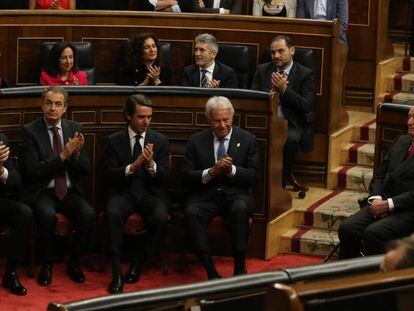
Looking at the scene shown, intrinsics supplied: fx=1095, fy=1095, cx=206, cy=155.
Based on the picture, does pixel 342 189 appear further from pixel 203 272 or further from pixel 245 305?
pixel 245 305

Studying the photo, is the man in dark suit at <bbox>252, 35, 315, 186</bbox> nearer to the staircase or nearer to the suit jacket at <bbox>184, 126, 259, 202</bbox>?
the staircase

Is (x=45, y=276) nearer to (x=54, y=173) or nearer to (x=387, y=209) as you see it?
(x=54, y=173)

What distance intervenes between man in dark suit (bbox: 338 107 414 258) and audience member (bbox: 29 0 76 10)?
3259mm

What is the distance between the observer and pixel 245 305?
3234mm

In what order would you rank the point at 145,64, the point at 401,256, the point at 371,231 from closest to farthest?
the point at 401,256
the point at 371,231
the point at 145,64

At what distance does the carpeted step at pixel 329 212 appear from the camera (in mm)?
7391

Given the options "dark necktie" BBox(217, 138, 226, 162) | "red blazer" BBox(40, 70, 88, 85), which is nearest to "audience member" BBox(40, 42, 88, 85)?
"red blazer" BBox(40, 70, 88, 85)

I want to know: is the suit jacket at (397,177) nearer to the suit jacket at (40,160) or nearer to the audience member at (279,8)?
the suit jacket at (40,160)

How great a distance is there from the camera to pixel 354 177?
7.89m

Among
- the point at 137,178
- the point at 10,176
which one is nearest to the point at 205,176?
the point at 137,178

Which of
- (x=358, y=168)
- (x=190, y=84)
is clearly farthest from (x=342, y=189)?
(x=190, y=84)

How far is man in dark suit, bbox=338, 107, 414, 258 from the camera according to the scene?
20.7 feet

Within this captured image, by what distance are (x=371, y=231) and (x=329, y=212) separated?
112 centimetres

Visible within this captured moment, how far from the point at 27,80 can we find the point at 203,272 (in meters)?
2.12
